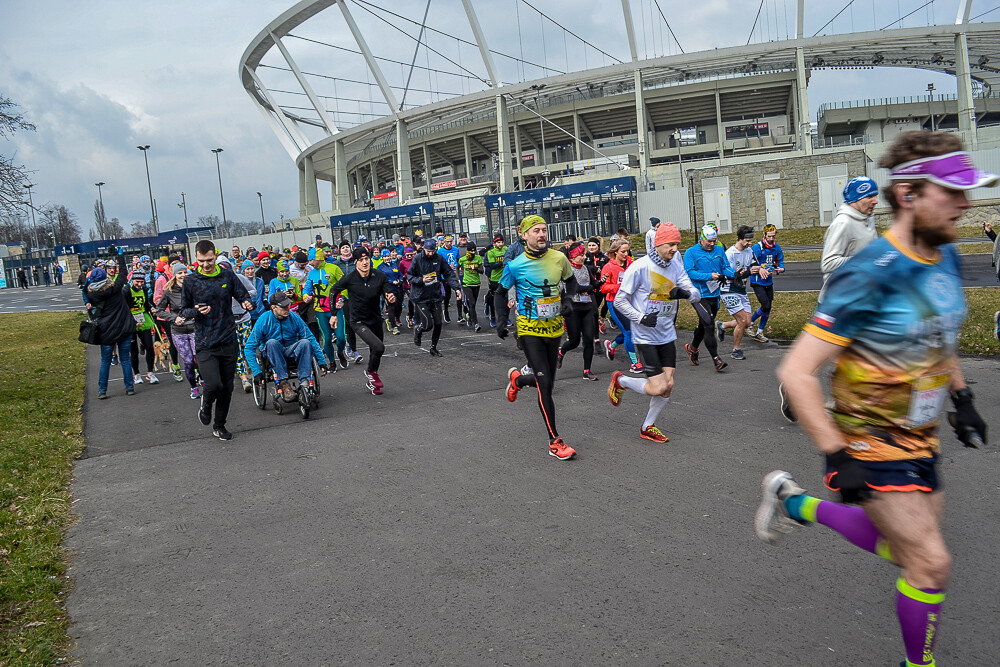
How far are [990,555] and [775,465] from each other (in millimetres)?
1916

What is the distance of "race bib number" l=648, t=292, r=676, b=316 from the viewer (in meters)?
7.21

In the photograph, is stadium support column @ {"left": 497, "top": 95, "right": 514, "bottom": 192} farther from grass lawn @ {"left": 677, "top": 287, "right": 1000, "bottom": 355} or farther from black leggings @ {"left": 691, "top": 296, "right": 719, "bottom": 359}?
black leggings @ {"left": 691, "top": 296, "right": 719, "bottom": 359}

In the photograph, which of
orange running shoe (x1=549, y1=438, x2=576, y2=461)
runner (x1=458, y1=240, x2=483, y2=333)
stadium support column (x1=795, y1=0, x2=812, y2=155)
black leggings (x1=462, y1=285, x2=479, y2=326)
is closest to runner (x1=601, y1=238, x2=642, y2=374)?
orange running shoe (x1=549, y1=438, x2=576, y2=461)

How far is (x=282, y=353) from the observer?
945 cm

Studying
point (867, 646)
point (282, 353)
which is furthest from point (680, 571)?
point (282, 353)

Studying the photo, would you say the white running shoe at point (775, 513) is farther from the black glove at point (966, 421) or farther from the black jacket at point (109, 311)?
the black jacket at point (109, 311)

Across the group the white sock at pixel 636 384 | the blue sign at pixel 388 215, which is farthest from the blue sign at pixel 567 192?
the white sock at pixel 636 384

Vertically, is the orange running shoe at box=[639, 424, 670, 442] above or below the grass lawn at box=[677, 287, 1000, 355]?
below

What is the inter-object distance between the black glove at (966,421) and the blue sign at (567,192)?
34.7m

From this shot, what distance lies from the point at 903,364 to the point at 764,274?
32.0 feet

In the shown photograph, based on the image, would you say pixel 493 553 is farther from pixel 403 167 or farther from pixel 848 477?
pixel 403 167

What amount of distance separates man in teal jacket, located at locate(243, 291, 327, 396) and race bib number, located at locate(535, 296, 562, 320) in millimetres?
3560

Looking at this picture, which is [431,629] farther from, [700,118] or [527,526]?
[700,118]

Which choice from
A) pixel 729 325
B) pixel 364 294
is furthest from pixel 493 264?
pixel 729 325
